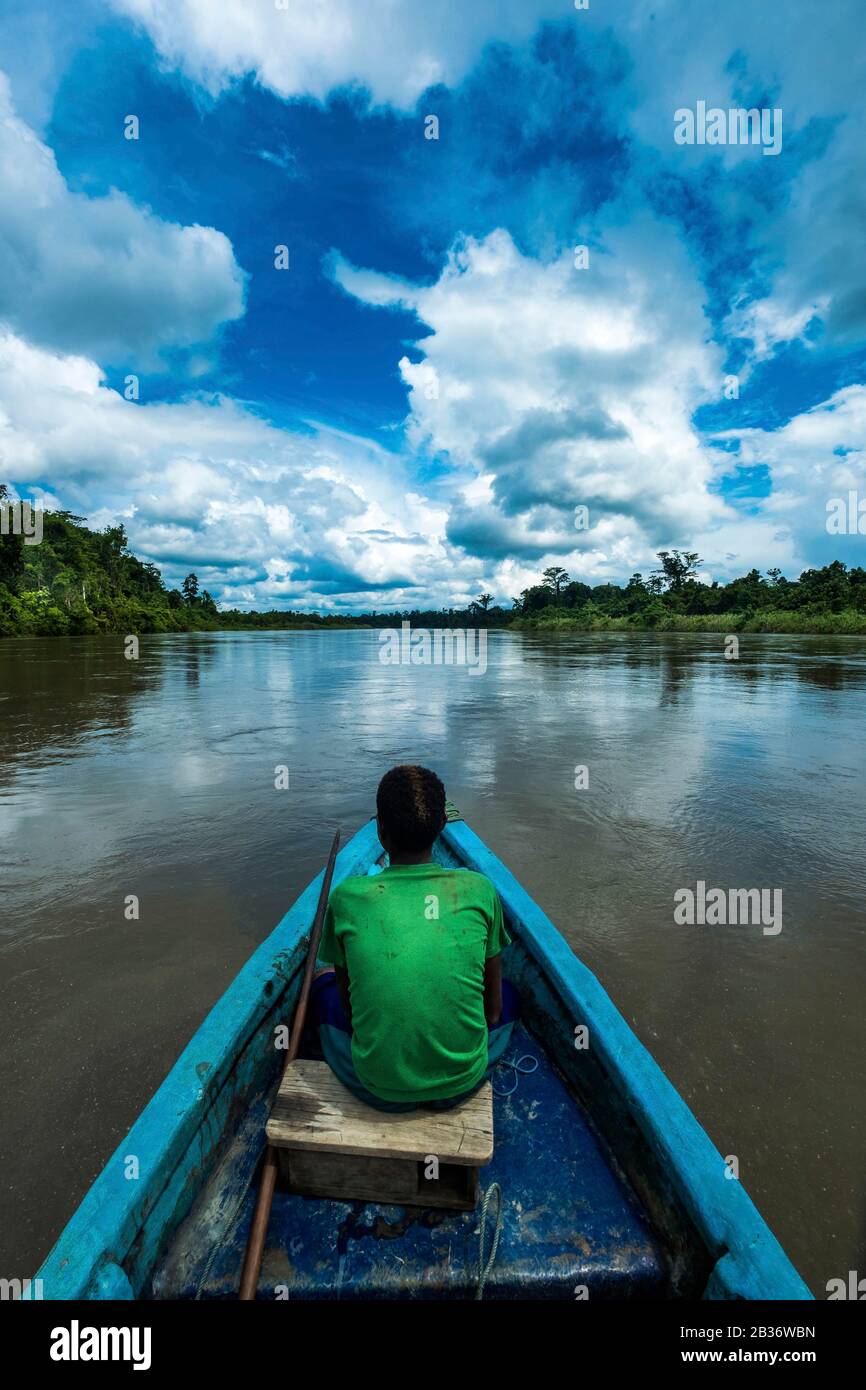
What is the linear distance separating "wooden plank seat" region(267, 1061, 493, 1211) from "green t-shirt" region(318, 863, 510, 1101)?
10 centimetres

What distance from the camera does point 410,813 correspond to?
222 centimetres

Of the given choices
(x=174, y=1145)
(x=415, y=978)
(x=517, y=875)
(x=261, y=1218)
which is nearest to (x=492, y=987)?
(x=415, y=978)

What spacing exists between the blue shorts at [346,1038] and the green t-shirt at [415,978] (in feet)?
0.27

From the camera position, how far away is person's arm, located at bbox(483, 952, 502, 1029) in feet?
7.45

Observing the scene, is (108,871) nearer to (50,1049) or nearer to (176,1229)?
(50,1049)

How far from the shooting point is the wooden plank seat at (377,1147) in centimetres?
193

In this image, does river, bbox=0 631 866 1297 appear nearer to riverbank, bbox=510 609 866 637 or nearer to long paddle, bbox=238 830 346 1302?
long paddle, bbox=238 830 346 1302

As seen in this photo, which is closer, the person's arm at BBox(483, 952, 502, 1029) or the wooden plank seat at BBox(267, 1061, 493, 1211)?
the wooden plank seat at BBox(267, 1061, 493, 1211)

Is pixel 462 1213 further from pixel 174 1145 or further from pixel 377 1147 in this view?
pixel 174 1145

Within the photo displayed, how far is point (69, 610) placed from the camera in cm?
5250

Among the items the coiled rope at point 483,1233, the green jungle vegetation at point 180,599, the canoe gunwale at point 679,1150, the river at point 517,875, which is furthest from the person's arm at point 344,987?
the green jungle vegetation at point 180,599

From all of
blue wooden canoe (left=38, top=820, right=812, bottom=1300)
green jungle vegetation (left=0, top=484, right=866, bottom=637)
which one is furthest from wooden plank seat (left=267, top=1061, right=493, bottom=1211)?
green jungle vegetation (left=0, top=484, right=866, bottom=637)

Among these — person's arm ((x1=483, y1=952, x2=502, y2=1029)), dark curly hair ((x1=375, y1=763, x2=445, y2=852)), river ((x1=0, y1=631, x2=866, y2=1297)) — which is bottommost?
river ((x1=0, y1=631, x2=866, y2=1297))

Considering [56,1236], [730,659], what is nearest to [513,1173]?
[56,1236]
